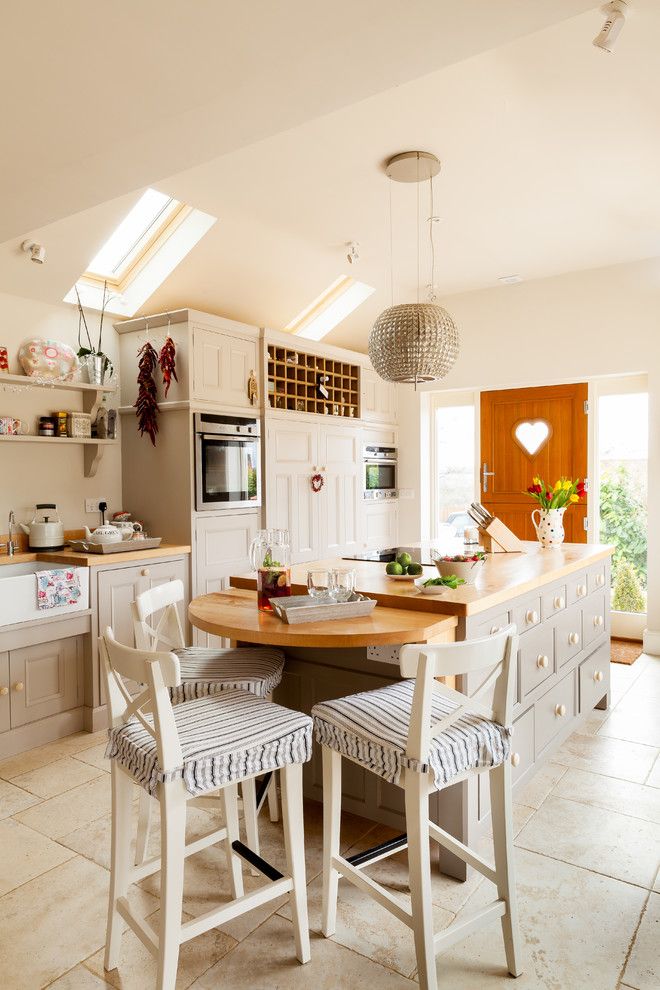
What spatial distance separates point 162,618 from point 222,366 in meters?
2.31

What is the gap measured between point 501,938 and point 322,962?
522mm

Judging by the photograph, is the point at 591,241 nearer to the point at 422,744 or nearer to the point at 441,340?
the point at 441,340

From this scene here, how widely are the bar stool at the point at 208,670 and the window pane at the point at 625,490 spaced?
12.3 ft

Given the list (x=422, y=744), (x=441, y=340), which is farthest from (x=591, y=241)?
(x=422, y=744)

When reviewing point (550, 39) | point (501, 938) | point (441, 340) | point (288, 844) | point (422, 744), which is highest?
point (550, 39)

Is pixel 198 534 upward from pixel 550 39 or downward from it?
downward

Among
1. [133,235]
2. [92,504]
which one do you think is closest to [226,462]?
[92,504]

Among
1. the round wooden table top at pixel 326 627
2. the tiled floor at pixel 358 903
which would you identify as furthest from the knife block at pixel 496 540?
the round wooden table top at pixel 326 627

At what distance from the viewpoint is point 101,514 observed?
4293mm

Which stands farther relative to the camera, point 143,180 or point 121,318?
point 121,318

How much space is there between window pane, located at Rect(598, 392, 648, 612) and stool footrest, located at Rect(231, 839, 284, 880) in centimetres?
408

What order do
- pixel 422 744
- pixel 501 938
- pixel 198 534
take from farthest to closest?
pixel 198 534, pixel 501 938, pixel 422 744

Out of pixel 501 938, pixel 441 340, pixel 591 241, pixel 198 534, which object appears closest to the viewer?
pixel 501 938

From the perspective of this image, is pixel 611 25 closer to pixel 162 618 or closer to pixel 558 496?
pixel 558 496
